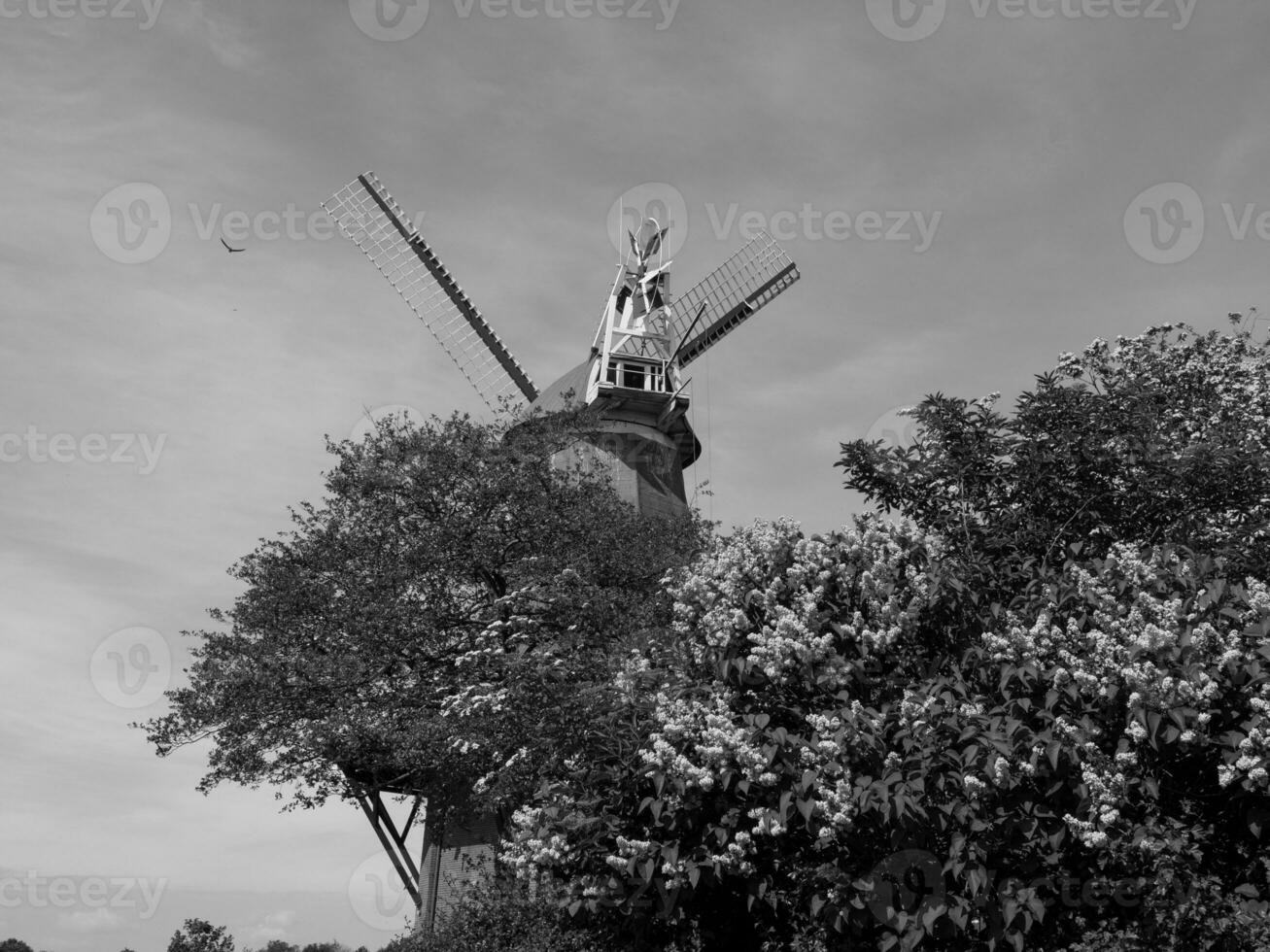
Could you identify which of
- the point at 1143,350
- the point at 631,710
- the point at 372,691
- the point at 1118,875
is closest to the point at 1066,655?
the point at 1118,875

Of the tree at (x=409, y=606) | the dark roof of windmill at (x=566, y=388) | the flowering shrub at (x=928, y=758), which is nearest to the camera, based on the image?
the flowering shrub at (x=928, y=758)

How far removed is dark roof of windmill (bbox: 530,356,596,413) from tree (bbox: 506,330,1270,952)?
1101 inches

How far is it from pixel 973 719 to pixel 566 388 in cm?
3526

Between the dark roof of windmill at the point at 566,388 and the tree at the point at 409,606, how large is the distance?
14.8m

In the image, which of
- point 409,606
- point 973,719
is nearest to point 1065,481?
point 973,719

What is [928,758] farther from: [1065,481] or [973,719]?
[1065,481]

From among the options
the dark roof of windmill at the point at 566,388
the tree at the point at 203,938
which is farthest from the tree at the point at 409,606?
the dark roof of windmill at the point at 566,388

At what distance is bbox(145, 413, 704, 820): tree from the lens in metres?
26.4

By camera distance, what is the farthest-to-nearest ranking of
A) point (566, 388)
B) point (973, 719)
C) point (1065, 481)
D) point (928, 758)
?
point (566, 388)
point (1065, 481)
point (973, 719)
point (928, 758)

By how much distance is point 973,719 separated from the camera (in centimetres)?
1426

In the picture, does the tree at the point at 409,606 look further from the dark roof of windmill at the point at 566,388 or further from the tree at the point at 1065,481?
the dark roof of windmill at the point at 566,388

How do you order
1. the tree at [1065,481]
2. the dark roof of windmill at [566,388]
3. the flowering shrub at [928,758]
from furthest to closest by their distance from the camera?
the dark roof of windmill at [566,388], the tree at [1065,481], the flowering shrub at [928,758]

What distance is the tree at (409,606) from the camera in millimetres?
26391

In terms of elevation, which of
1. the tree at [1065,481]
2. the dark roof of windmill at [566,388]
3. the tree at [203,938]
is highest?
the dark roof of windmill at [566,388]
